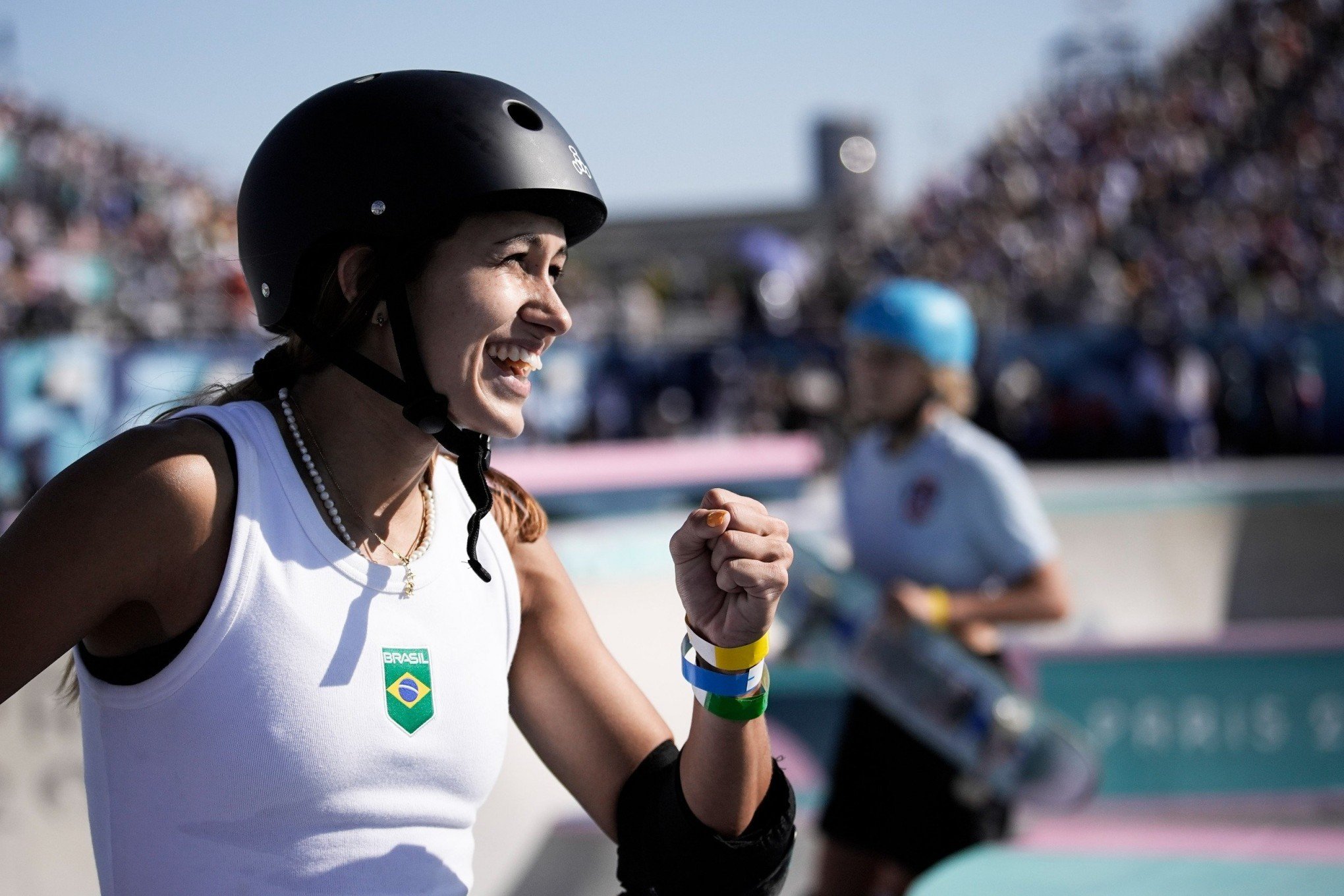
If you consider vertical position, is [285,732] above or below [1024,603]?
above

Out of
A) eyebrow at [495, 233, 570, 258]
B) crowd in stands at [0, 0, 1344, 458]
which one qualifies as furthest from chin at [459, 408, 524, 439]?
crowd in stands at [0, 0, 1344, 458]

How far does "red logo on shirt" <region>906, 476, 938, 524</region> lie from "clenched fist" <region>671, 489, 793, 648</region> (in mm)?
2075

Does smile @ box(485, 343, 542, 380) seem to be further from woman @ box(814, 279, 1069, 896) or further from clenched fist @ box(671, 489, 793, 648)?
woman @ box(814, 279, 1069, 896)

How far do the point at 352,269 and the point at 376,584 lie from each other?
0.44 metres

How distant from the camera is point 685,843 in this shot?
158cm

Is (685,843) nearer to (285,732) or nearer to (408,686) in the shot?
(408,686)

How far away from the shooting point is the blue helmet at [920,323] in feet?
11.9

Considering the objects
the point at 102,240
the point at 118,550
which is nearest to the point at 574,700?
the point at 118,550

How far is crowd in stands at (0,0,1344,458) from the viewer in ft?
47.6

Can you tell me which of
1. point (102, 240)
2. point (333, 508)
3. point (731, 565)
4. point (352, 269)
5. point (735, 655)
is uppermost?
point (102, 240)

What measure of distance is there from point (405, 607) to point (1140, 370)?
590 inches

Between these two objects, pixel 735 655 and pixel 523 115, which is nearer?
pixel 735 655

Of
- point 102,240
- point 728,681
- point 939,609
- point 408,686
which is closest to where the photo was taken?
point 408,686

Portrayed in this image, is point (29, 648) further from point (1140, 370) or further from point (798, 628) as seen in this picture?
point (1140, 370)
